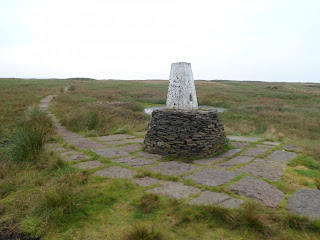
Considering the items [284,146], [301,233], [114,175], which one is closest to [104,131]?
[114,175]

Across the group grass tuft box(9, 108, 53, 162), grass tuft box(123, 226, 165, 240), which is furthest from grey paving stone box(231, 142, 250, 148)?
grass tuft box(9, 108, 53, 162)

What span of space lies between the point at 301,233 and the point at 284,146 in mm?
4506

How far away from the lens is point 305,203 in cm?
371

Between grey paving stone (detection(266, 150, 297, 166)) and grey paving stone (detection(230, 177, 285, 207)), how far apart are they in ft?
4.85

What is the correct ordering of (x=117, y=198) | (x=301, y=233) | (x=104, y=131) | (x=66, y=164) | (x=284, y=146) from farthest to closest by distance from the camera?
(x=104, y=131) → (x=284, y=146) → (x=66, y=164) → (x=117, y=198) → (x=301, y=233)

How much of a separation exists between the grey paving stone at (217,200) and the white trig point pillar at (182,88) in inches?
110

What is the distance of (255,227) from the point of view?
3070 mm

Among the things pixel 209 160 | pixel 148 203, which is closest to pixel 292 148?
pixel 209 160

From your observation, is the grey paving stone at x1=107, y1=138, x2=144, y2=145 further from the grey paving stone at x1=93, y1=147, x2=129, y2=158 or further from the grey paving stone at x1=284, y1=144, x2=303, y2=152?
the grey paving stone at x1=284, y1=144, x2=303, y2=152

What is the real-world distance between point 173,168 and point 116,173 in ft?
3.69

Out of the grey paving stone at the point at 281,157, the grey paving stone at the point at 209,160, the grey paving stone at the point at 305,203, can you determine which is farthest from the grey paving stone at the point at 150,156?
the grey paving stone at the point at 305,203

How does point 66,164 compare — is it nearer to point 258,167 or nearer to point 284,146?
point 258,167

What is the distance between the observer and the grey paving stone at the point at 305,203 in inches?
135

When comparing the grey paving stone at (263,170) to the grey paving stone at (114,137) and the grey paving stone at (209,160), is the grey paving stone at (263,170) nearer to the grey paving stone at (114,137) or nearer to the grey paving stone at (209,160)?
the grey paving stone at (209,160)
